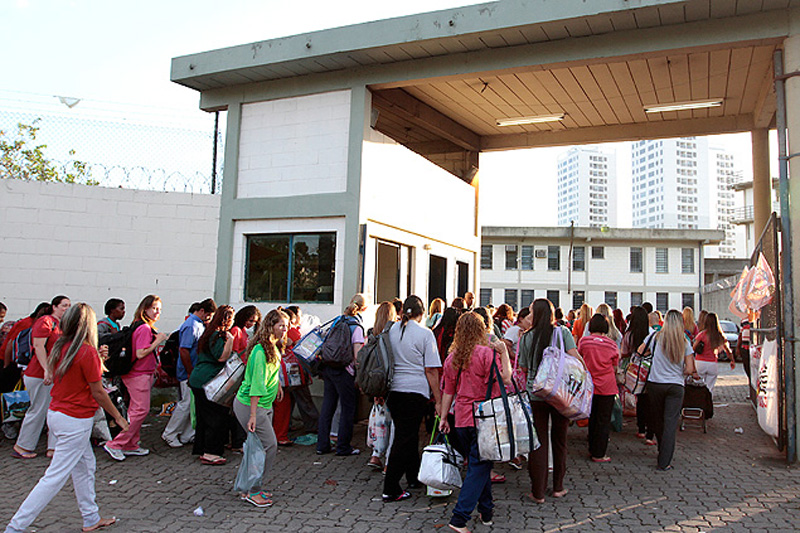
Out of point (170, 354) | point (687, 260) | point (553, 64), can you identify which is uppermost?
point (553, 64)

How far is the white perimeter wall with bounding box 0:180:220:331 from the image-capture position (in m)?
10.2

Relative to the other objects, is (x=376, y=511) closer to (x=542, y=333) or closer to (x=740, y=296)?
(x=542, y=333)

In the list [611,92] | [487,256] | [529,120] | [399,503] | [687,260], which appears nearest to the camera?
[399,503]

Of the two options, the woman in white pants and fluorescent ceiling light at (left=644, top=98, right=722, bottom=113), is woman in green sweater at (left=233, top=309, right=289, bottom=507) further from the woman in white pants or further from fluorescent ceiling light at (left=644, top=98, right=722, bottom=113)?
fluorescent ceiling light at (left=644, top=98, right=722, bottom=113)

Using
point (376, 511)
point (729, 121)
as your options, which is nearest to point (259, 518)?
point (376, 511)

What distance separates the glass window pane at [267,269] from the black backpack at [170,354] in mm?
2432

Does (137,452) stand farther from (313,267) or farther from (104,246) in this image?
(104,246)

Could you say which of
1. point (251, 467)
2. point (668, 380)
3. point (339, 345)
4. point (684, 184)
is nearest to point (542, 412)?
point (668, 380)

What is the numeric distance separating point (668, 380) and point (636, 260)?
109 ft

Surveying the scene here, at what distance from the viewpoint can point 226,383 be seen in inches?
→ 259

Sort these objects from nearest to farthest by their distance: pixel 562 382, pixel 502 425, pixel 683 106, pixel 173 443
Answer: pixel 502 425 < pixel 562 382 < pixel 173 443 < pixel 683 106

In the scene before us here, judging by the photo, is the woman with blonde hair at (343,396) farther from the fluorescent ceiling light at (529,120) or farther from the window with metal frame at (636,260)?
the window with metal frame at (636,260)

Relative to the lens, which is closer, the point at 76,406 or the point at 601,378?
the point at 76,406

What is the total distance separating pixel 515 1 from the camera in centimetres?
834
